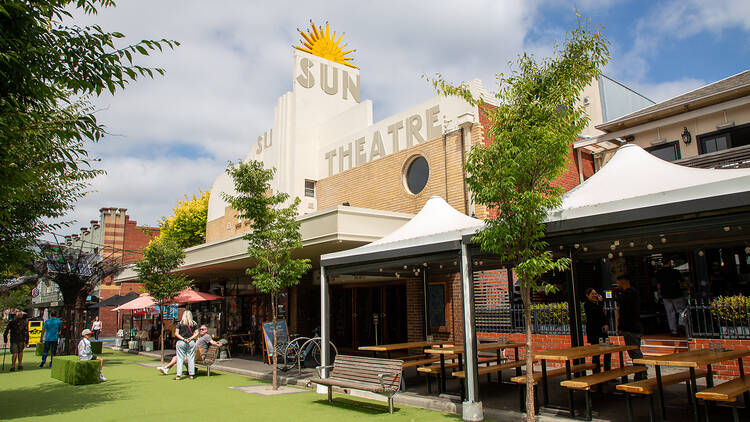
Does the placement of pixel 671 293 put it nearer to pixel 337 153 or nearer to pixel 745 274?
pixel 745 274

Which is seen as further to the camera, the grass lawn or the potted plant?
the potted plant

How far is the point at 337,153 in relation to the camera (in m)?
18.9

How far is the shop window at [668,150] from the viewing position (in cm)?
1354

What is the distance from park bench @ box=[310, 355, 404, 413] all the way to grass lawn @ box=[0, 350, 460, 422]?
407 mm

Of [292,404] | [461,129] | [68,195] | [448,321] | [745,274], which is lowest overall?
[292,404]

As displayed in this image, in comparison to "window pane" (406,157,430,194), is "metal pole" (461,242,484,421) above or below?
below

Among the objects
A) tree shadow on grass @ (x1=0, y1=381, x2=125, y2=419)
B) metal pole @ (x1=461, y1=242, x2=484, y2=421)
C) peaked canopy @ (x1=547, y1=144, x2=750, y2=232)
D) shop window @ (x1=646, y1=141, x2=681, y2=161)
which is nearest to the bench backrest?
metal pole @ (x1=461, y1=242, x2=484, y2=421)

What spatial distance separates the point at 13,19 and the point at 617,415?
9.01 metres

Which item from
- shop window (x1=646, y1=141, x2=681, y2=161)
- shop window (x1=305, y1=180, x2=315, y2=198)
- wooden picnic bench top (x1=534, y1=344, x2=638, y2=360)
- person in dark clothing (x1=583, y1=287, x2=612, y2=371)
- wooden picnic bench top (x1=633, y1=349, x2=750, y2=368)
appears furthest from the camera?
shop window (x1=305, y1=180, x2=315, y2=198)

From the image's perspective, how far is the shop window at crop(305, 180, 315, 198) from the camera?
19594 mm

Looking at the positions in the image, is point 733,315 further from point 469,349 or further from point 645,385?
point 469,349

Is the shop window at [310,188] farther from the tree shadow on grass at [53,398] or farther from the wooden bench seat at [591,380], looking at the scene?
the wooden bench seat at [591,380]

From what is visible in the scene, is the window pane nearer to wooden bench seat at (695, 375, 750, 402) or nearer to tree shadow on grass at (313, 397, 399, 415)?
tree shadow on grass at (313, 397, 399, 415)

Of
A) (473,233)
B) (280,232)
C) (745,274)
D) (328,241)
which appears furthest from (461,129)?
(745,274)
